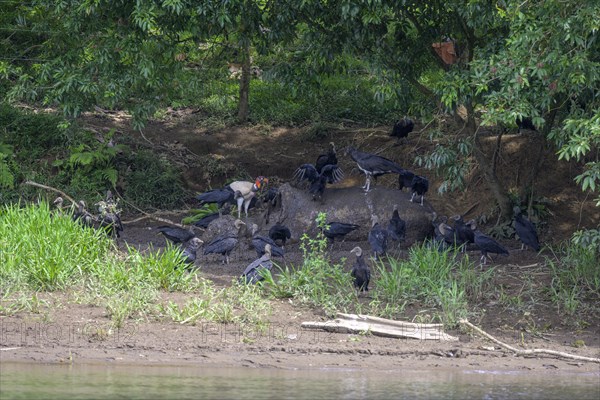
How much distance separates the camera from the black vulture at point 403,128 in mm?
15836

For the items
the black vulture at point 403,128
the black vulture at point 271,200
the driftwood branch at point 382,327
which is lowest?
the driftwood branch at point 382,327

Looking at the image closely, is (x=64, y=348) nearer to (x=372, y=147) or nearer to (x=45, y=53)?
(x=45, y=53)

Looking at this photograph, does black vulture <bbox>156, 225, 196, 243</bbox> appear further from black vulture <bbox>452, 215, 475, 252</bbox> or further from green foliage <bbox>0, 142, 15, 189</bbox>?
black vulture <bbox>452, 215, 475, 252</bbox>

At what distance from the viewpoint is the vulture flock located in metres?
11.8

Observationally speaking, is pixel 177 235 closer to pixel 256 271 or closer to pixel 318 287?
pixel 256 271

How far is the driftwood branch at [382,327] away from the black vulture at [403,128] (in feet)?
21.8

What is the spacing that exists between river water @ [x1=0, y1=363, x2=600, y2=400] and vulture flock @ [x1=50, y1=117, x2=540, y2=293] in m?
2.14

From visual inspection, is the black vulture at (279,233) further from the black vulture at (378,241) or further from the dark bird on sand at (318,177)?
the black vulture at (378,241)

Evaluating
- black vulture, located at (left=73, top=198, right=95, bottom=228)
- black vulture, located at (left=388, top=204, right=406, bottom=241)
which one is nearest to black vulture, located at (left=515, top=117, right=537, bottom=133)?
black vulture, located at (left=388, top=204, right=406, bottom=241)

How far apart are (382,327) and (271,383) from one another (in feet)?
5.94

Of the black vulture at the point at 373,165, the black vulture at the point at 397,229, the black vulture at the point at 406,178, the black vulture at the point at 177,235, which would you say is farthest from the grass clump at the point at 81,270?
the black vulture at the point at 406,178

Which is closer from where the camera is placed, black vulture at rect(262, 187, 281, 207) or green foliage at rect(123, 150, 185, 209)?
black vulture at rect(262, 187, 281, 207)

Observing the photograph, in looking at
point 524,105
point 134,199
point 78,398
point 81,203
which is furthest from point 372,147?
point 78,398

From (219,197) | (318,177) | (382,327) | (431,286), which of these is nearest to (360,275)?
(431,286)
